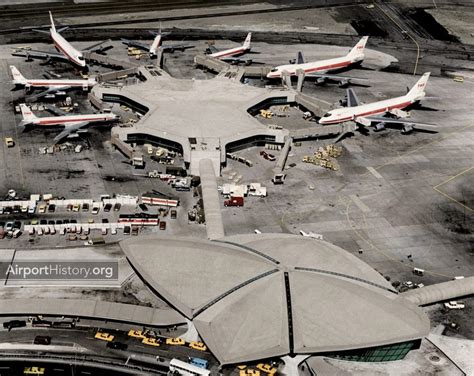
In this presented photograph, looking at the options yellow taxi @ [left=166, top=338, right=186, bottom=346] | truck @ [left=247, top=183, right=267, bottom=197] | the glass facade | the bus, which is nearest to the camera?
the bus

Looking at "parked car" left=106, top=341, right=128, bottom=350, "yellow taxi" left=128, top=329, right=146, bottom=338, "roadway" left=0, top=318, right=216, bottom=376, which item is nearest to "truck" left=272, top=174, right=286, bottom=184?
"roadway" left=0, top=318, right=216, bottom=376

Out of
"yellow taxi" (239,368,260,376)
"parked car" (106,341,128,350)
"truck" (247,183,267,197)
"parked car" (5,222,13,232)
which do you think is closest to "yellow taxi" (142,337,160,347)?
"parked car" (106,341,128,350)

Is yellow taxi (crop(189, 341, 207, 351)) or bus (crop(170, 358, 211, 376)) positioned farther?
yellow taxi (crop(189, 341, 207, 351))

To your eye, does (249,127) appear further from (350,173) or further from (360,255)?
(360,255)

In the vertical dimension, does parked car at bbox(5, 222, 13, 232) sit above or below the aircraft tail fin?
below

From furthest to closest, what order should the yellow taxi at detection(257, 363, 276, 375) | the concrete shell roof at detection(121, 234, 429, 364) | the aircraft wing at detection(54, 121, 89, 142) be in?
the aircraft wing at detection(54, 121, 89, 142), the yellow taxi at detection(257, 363, 276, 375), the concrete shell roof at detection(121, 234, 429, 364)

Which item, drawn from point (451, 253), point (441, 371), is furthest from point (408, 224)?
point (441, 371)

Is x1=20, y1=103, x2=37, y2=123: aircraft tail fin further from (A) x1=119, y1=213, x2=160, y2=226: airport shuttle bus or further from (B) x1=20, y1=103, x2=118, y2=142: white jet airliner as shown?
(A) x1=119, y1=213, x2=160, y2=226: airport shuttle bus

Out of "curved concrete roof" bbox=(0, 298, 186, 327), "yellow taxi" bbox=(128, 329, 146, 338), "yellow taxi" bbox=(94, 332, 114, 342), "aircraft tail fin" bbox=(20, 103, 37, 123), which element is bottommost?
"yellow taxi" bbox=(128, 329, 146, 338)

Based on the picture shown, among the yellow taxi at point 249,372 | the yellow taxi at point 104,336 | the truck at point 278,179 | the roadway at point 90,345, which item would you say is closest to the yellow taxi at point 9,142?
the truck at point 278,179
